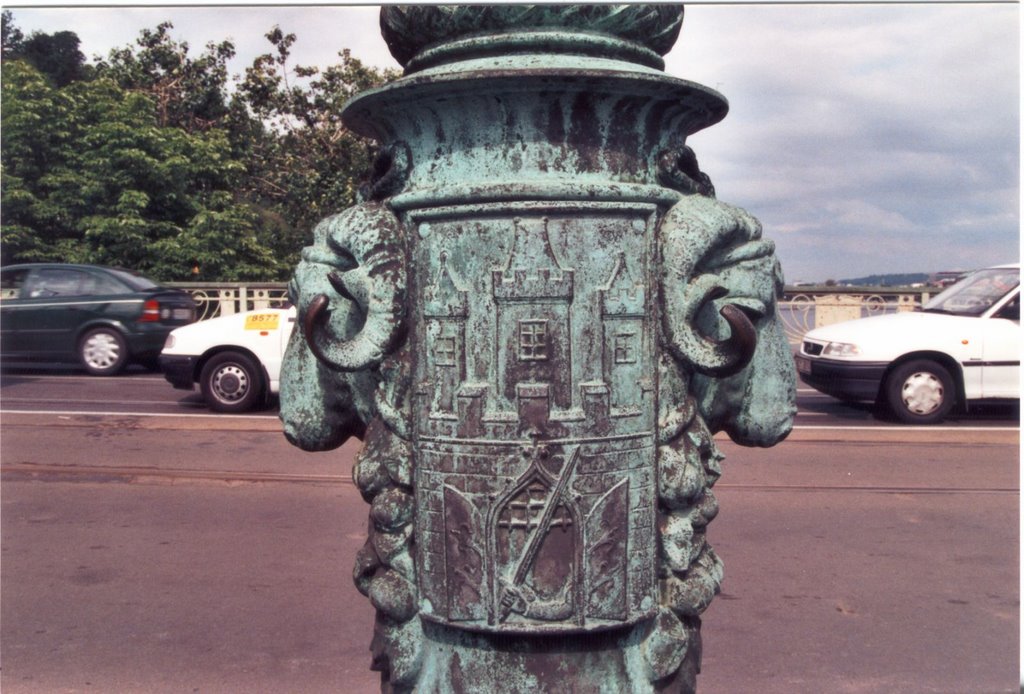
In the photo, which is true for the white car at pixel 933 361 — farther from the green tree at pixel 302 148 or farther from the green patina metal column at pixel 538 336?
Answer: the green tree at pixel 302 148

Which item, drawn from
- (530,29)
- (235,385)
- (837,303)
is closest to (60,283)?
(235,385)

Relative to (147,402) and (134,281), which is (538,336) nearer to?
(147,402)

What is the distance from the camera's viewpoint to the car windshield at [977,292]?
9.34m

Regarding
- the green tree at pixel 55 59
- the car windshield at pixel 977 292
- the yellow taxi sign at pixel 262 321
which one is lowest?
the yellow taxi sign at pixel 262 321

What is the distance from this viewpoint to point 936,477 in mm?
6816

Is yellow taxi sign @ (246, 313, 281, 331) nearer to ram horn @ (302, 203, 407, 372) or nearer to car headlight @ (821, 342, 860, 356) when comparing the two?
car headlight @ (821, 342, 860, 356)

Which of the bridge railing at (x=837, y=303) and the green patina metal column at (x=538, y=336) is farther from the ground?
the bridge railing at (x=837, y=303)

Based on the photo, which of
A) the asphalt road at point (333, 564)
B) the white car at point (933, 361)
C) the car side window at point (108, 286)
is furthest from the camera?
the car side window at point (108, 286)

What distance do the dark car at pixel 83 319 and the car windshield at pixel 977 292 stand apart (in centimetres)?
930

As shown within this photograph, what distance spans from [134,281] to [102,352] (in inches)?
41.1

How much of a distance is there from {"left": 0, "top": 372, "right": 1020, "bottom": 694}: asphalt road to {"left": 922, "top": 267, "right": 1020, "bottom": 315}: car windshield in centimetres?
161

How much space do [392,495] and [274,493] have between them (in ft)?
15.3

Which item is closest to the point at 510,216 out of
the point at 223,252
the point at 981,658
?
the point at 981,658

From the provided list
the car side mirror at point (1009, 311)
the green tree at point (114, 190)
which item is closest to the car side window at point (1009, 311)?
the car side mirror at point (1009, 311)
